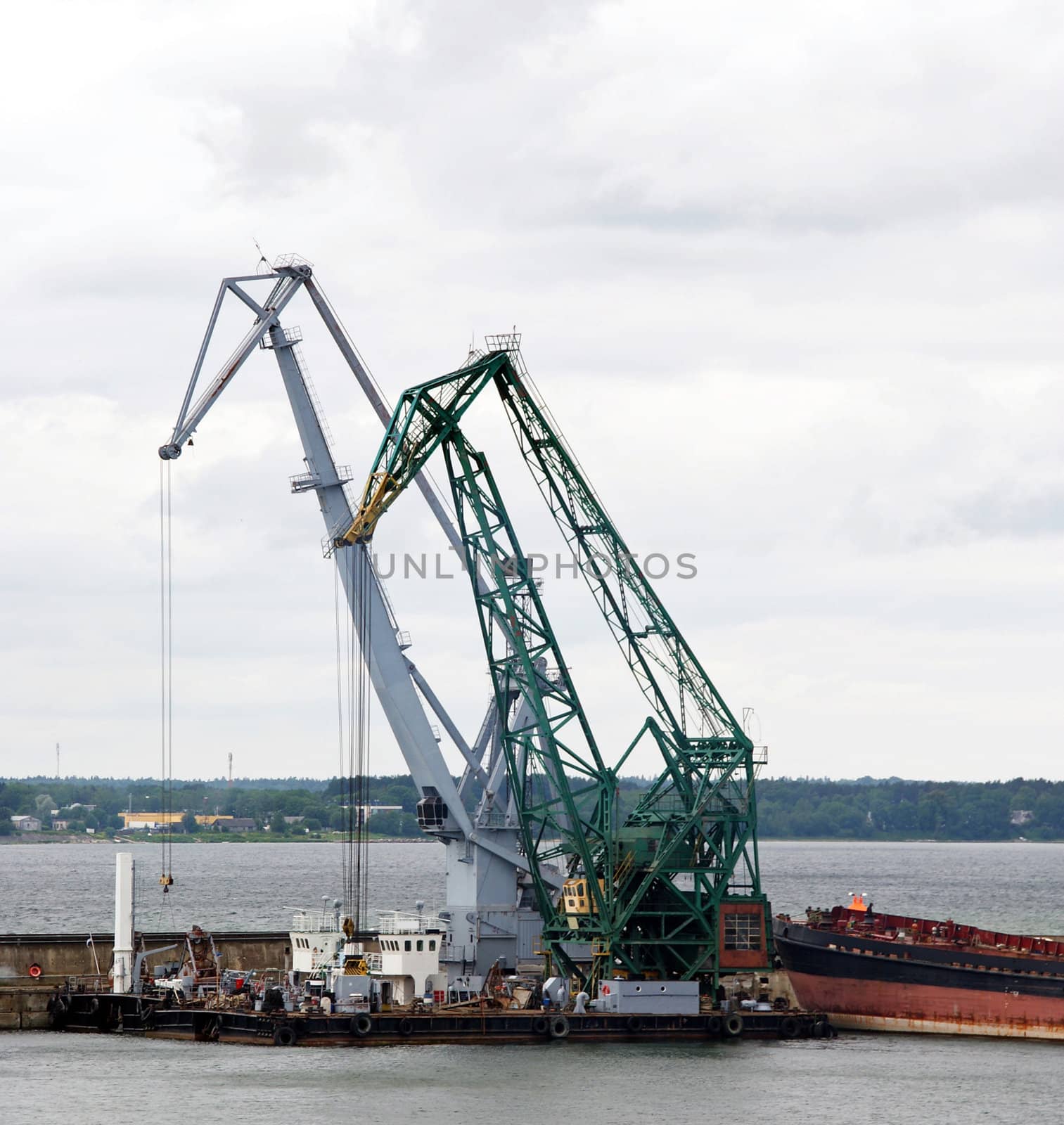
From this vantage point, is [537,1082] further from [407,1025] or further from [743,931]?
[743,931]

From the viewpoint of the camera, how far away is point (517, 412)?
70938mm

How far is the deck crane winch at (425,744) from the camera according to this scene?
237ft

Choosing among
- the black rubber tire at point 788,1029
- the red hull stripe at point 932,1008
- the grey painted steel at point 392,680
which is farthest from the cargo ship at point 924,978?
the grey painted steel at point 392,680

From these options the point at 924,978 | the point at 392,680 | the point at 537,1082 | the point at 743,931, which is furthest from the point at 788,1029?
the point at 392,680

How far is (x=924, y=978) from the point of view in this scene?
70875 millimetres

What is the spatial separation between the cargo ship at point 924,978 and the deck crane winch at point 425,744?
33.0 ft

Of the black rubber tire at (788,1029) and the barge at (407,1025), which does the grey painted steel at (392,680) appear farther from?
the black rubber tire at (788,1029)

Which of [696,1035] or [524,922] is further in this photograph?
[524,922]

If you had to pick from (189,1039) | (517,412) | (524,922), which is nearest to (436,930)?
(524,922)

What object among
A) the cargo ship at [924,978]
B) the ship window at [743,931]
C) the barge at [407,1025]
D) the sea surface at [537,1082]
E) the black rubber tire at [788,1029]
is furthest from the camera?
the ship window at [743,931]

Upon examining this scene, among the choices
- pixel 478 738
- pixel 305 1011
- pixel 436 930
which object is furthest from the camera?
pixel 478 738

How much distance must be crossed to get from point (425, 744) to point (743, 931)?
44.1 feet

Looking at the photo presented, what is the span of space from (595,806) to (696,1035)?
9.10 metres

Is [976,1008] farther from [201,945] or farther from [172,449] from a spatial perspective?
[172,449]
